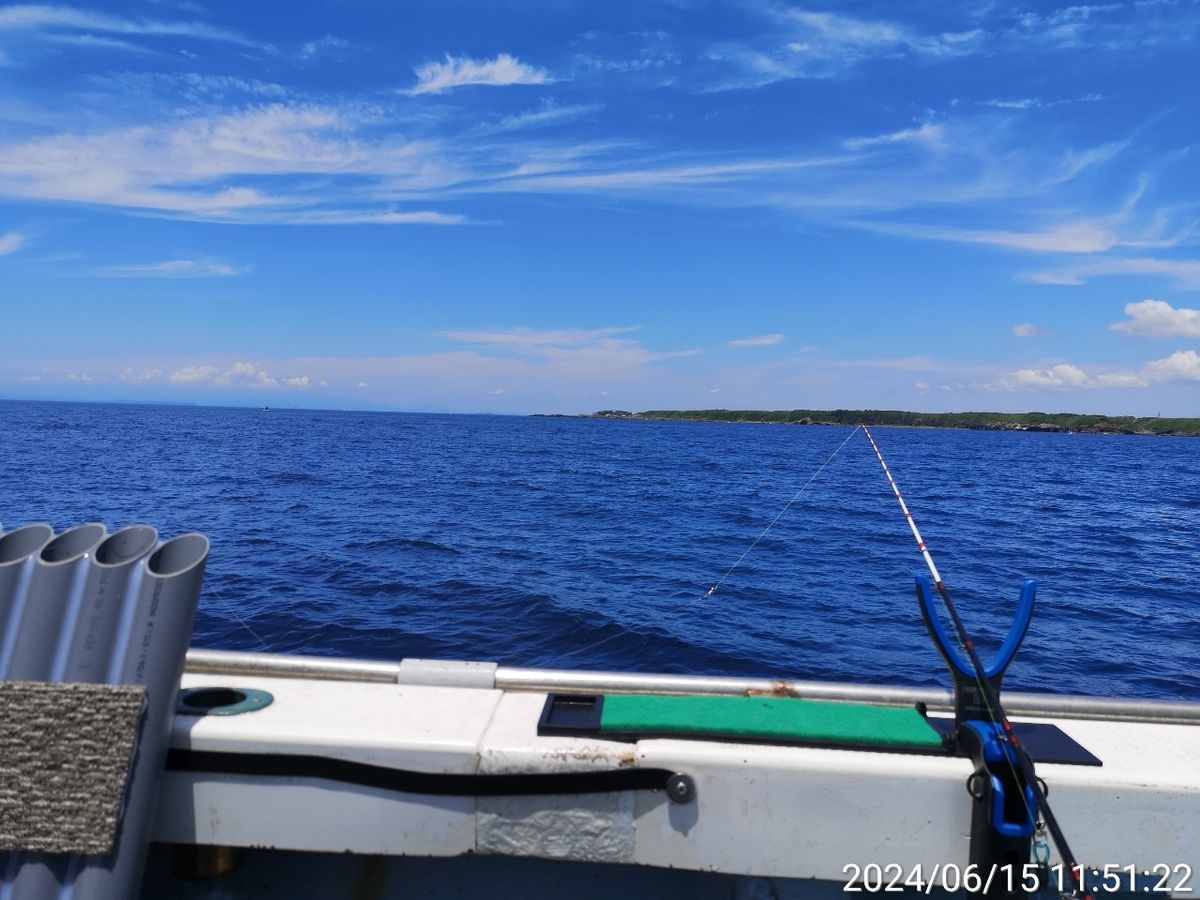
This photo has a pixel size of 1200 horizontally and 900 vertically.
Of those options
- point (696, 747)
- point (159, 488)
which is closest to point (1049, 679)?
point (696, 747)

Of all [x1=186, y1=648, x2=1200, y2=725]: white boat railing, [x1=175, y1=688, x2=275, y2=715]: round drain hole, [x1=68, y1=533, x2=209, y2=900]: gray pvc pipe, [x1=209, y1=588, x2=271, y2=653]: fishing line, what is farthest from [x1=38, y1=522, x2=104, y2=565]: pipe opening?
[x1=209, y1=588, x2=271, y2=653]: fishing line

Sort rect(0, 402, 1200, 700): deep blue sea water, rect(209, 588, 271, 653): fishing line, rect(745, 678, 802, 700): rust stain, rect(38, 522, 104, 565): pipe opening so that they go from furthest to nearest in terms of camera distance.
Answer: rect(0, 402, 1200, 700): deep blue sea water < rect(209, 588, 271, 653): fishing line < rect(745, 678, 802, 700): rust stain < rect(38, 522, 104, 565): pipe opening

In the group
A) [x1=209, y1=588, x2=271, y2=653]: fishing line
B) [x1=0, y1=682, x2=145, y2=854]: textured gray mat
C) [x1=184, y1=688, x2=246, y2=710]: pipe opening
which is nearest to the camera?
[x1=0, y1=682, x2=145, y2=854]: textured gray mat

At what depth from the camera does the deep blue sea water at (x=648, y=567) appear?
1078 centimetres

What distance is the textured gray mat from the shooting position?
220cm

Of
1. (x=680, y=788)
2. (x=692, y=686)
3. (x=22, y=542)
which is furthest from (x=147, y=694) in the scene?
(x=692, y=686)

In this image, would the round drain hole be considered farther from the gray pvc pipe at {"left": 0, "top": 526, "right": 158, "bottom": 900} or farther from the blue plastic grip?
the blue plastic grip

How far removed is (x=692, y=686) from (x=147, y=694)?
1.72 meters

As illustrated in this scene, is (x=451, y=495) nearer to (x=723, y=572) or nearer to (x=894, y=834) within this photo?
(x=723, y=572)

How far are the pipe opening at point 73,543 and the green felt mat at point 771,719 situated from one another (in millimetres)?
1663

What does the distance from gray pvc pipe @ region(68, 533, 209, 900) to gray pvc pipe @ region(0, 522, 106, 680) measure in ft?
0.55

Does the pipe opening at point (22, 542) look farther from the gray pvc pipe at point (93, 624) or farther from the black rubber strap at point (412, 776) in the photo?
the black rubber strap at point (412, 776)

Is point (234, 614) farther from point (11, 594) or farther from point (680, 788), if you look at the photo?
point (680, 788)

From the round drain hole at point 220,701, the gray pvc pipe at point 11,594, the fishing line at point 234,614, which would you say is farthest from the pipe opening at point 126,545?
the fishing line at point 234,614
